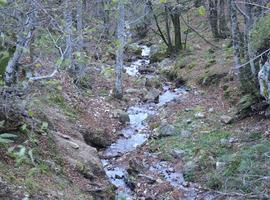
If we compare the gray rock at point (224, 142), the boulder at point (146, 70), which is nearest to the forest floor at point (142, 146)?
the gray rock at point (224, 142)

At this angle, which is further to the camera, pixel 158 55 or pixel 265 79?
pixel 158 55

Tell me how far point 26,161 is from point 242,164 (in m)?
4.46

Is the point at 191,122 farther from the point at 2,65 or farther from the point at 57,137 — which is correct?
the point at 2,65

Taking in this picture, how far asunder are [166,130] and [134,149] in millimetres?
1301

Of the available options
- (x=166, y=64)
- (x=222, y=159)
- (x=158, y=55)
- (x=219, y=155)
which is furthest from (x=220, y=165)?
(x=158, y=55)

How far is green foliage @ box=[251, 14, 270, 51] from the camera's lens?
11.0 m

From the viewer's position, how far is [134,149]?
38.4ft

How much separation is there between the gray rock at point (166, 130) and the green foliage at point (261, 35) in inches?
135

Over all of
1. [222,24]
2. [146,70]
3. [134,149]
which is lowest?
[134,149]

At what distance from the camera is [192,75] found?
1841 cm

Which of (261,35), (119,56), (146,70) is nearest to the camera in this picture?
(261,35)

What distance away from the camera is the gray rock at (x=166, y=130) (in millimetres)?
12273

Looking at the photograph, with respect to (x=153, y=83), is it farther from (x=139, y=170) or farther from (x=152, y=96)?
(x=139, y=170)

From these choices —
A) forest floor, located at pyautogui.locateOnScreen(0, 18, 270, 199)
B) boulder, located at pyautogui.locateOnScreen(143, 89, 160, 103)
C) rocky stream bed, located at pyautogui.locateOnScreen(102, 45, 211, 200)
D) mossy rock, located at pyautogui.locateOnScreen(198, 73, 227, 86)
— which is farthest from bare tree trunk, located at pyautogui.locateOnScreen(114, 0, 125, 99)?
mossy rock, located at pyautogui.locateOnScreen(198, 73, 227, 86)
